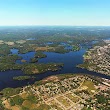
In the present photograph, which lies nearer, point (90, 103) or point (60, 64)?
point (90, 103)

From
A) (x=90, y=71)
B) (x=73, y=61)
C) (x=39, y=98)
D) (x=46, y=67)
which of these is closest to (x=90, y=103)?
(x=39, y=98)

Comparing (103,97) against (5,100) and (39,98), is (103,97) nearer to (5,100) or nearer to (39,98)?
(39,98)

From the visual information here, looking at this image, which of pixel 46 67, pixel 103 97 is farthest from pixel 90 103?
pixel 46 67

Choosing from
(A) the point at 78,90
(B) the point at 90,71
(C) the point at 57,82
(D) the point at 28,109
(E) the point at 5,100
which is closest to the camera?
(D) the point at 28,109

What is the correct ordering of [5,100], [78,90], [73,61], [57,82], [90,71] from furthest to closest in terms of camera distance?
1. [73,61]
2. [90,71]
3. [57,82]
4. [78,90]
5. [5,100]

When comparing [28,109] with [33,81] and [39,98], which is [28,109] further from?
[33,81]

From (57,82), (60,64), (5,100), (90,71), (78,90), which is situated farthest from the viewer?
(60,64)

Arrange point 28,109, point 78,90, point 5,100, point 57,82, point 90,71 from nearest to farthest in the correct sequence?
1. point 28,109
2. point 5,100
3. point 78,90
4. point 57,82
5. point 90,71

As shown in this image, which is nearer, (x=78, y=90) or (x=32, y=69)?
(x=78, y=90)

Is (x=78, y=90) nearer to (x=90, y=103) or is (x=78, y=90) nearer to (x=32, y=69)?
(x=90, y=103)
